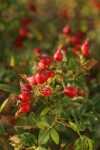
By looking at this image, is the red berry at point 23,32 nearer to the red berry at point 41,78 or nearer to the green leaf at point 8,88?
the green leaf at point 8,88

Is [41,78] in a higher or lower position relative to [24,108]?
higher

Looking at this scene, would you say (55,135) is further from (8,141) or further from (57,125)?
(8,141)

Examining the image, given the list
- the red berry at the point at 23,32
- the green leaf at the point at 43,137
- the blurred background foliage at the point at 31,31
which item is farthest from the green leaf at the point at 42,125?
the red berry at the point at 23,32

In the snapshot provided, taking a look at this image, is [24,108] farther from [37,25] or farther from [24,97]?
[37,25]

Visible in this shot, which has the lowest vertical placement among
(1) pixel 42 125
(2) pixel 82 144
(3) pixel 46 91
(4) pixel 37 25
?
(2) pixel 82 144

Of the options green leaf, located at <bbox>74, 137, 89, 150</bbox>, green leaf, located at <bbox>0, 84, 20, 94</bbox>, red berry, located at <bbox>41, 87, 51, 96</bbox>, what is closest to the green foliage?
green leaf, located at <bbox>74, 137, 89, 150</bbox>

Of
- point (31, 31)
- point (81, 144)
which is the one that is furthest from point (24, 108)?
point (31, 31)

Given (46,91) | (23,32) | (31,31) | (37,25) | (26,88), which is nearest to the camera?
(46,91)

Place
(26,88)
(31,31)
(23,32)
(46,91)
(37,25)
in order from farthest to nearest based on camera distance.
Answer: (37,25) → (31,31) → (23,32) → (26,88) → (46,91)

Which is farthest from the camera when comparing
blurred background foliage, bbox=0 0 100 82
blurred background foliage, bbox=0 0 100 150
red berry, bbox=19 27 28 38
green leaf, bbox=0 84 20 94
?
red berry, bbox=19 27 28 38

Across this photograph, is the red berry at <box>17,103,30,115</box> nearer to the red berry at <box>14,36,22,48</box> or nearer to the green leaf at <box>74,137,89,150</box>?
the green leaf at <box>74,137,89,150</box>

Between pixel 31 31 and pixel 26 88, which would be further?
pixel 31 31
